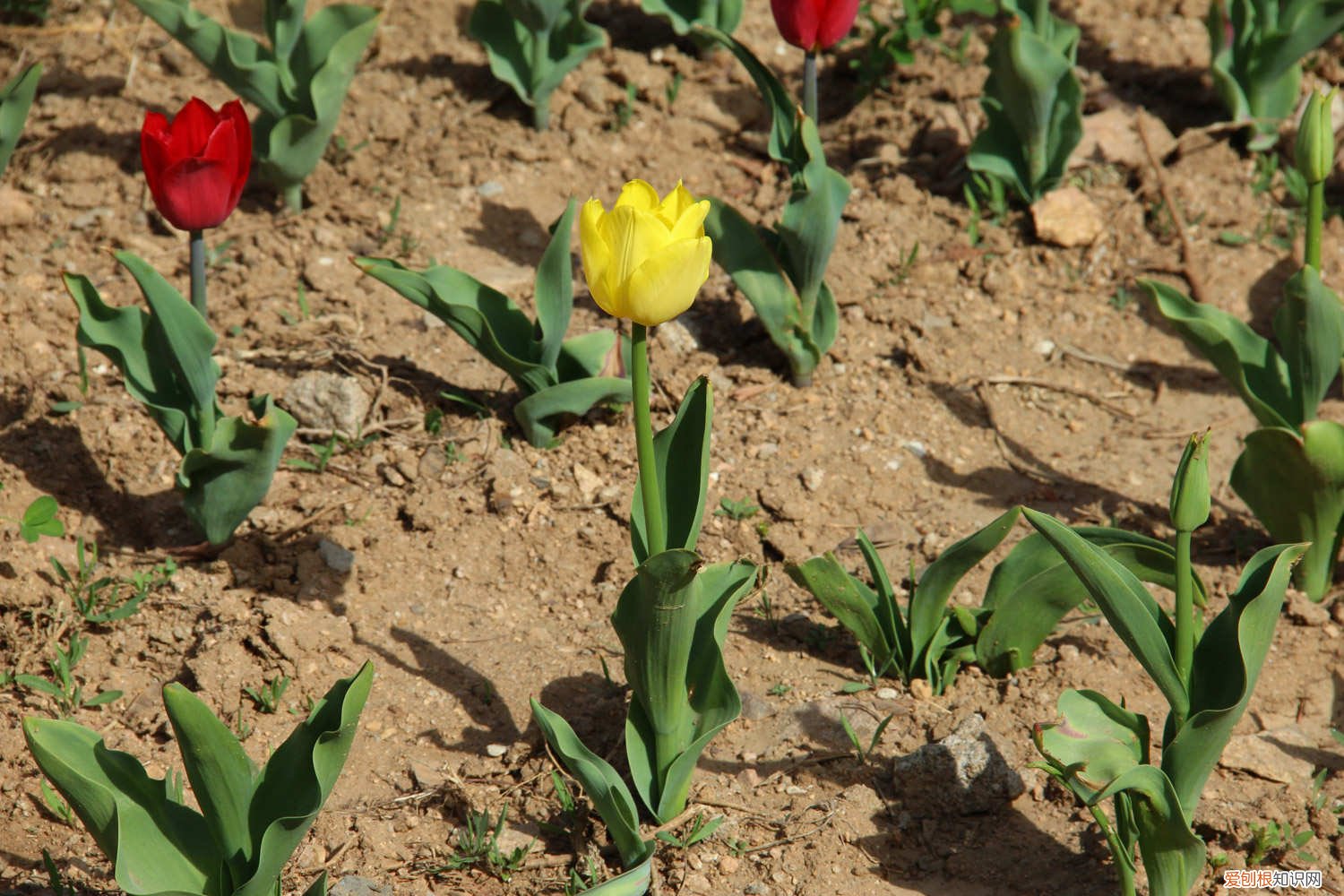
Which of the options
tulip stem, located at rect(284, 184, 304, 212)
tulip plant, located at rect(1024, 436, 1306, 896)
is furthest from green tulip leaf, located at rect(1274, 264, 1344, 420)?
tulip stem, located at rect(284, 184, 304, 212)

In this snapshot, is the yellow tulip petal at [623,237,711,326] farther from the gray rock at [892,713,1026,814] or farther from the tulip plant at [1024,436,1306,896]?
the gray rock at [892,713,1026,814]

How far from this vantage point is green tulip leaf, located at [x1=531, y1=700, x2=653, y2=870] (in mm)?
2189

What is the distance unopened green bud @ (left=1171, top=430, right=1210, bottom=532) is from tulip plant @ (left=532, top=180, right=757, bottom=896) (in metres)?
0.66

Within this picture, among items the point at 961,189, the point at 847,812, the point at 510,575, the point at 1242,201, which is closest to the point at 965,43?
the point at 961,189

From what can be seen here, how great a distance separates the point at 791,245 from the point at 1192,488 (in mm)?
1594

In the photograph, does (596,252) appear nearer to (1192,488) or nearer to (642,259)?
(642,259)

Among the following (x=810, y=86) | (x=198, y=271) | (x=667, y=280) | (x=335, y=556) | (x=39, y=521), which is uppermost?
(x=667, y=280)

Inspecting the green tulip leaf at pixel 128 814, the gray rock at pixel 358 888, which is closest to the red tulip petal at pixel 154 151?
the green tulip leaf at pixel 128 814

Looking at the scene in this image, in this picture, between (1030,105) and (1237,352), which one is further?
(1030,105)

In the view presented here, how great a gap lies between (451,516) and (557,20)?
65.0 inches

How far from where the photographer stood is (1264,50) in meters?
3.92

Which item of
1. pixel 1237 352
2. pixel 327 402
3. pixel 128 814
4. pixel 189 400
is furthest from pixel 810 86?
pixel 128 814

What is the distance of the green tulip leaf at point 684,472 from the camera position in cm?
218

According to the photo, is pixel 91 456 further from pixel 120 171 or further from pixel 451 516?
pixel 120 171
